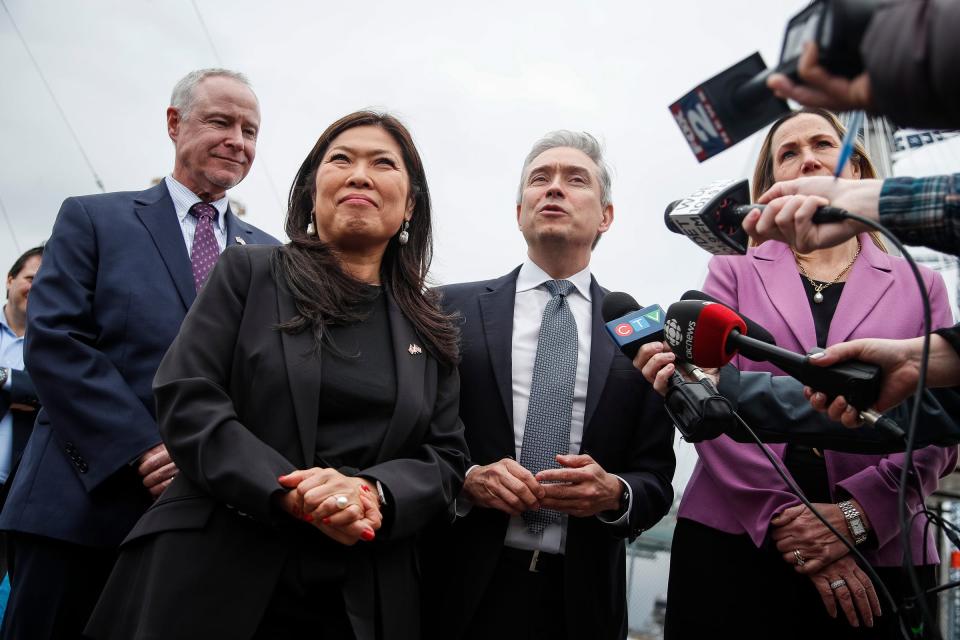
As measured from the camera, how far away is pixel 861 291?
9.43 ft

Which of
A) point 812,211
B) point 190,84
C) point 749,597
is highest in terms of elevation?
point 190,84

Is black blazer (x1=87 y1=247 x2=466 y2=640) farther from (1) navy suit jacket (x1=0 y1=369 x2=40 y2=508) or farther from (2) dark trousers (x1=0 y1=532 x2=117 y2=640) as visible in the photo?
(1) navy suit jacket (x1=0 y1=369 x2=40 y2=508)

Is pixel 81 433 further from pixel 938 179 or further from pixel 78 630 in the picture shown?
pixel 938 179

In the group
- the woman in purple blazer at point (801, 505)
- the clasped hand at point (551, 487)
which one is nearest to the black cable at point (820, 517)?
the woman in purple blazer at point (801, 505)

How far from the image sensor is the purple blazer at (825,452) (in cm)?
257

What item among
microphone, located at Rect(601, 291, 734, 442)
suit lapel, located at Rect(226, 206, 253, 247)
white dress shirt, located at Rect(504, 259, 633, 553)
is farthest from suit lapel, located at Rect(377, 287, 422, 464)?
suit lapel, located at Rect(226, 206, 253, 247)

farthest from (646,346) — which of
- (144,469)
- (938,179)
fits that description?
(144,469)

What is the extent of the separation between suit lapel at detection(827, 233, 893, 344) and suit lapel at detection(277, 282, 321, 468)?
1.86 metres

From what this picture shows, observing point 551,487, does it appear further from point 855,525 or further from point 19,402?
point 19,402

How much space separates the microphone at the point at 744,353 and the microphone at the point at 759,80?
0.56 m

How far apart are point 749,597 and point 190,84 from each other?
A: 11.1 ft

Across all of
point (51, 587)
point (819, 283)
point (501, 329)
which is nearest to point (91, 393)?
point (51, 587)

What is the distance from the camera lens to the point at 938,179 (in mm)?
1836

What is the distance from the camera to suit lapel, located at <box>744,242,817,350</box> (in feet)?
9.15
